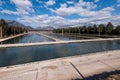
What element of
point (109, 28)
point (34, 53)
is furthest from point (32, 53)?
point (109, 28)

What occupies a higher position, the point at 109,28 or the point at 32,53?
the point at 109,28

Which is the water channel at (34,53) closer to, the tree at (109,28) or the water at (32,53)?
the water at (32,53)

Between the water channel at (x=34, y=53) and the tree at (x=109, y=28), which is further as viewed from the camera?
the tree at (x=109, y=28)

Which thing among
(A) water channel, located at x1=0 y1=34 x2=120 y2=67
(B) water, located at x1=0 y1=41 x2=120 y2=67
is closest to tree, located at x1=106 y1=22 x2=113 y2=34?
(A) water channel, located at x1=0 y1=34 x2=120 y2=67

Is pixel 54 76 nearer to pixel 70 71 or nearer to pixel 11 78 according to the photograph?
pixel 70 71

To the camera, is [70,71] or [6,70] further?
[6,70]

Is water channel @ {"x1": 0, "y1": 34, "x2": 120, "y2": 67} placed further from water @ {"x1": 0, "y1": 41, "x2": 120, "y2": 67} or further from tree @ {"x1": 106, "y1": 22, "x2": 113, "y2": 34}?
tree @ {"x1": 106, "y1": 22, "x2": 113, "y2": 34}

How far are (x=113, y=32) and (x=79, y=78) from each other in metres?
44.0

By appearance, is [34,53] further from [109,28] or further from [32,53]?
[109,28]

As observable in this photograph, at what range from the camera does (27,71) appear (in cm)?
743

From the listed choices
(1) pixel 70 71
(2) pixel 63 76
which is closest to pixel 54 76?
(2) pixel 63 76

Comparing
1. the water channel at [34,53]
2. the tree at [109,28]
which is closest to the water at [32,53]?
the water channel at [34,53]

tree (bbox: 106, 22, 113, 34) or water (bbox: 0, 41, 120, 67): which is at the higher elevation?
tree (bbox: 106, 22, 113, 34)

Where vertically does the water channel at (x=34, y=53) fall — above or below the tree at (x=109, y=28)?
below
